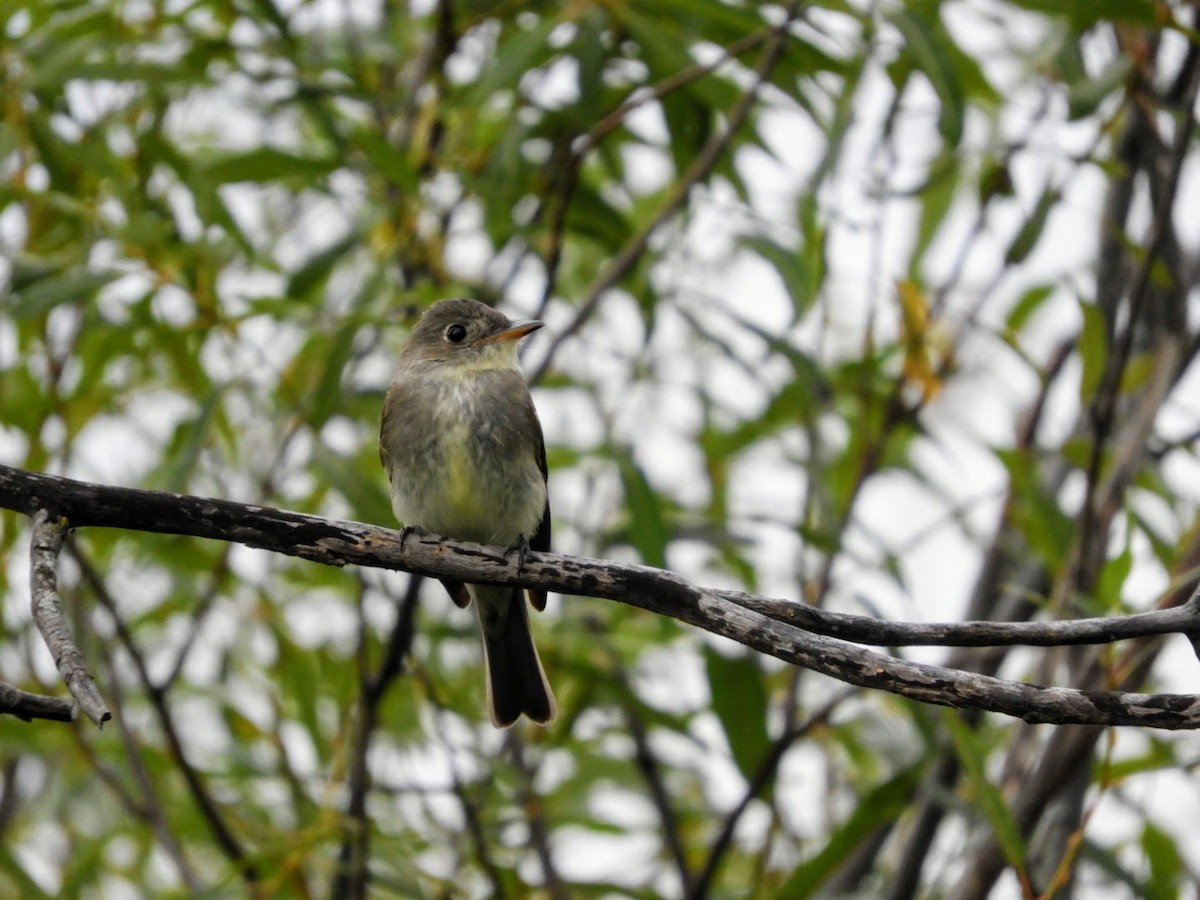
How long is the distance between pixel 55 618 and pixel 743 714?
8.79ft

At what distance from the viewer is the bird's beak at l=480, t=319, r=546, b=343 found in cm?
442

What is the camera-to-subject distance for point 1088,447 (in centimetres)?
441

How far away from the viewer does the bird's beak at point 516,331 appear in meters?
4.42

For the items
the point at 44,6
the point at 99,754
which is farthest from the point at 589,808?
the point at 44,6

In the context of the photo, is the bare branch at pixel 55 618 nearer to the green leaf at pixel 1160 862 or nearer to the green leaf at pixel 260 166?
the green leaf at pixel 260 166

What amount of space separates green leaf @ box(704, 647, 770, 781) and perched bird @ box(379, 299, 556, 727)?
1.63 ft

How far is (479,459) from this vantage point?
4414mm

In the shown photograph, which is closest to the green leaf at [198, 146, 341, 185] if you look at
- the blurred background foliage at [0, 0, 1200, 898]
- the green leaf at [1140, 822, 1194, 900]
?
the blurred background foliage at [0, 0, 1200, 898]

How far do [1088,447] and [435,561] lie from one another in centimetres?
244

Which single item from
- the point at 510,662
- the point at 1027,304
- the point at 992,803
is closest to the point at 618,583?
the point at 992,803

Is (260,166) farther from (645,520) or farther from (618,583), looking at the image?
(618,583)

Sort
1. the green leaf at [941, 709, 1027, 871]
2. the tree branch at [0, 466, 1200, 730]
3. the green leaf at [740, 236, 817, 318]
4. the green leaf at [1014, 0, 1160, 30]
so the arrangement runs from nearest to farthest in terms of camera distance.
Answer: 1. the tree branch at [0, 466, 1200, 730]
2. the green leaf at [941, 709, 1027, 871]
3. the green leaf at [1014, 0, 1160, 30]
4. the green leaf at [740, 236, 817, 318]

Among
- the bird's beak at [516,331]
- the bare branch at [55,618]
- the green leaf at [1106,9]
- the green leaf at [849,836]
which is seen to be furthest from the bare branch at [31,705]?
the green leaf at [1106,9]

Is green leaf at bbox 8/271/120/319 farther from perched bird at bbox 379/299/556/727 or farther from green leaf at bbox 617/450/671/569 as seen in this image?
green leaf at bbox 617/450/671/569
